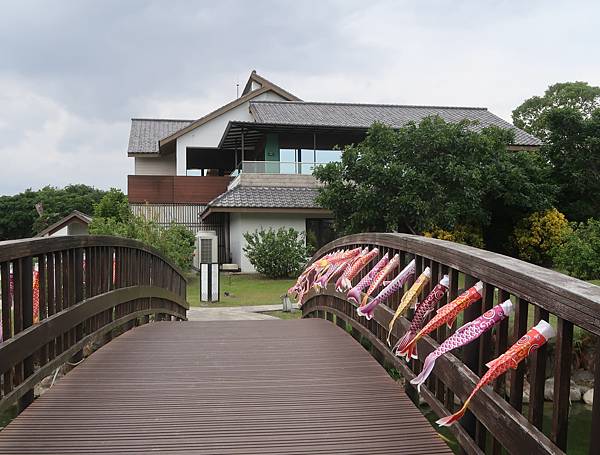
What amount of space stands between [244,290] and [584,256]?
936 centimetres

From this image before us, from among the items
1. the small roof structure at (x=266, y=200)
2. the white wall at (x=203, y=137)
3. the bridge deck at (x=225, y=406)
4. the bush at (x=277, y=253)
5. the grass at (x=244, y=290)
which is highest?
→ the white wall at (x=203, y=137)

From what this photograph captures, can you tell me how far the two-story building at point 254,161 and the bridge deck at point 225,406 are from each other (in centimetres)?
1570

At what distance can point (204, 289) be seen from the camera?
610 inches

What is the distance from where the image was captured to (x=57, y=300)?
412cm

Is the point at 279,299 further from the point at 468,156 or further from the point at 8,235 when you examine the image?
the point at 8,235

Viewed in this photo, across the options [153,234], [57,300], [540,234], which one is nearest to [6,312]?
[57,300]

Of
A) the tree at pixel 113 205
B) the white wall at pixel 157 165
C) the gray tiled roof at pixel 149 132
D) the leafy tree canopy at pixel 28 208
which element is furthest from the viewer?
the leafy tree canopy at pixel 28 208

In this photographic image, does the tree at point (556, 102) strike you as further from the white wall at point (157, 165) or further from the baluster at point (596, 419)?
the baluster at point (596, 419)

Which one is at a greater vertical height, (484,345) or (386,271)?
(386,271)

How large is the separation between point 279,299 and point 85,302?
36.5 ft

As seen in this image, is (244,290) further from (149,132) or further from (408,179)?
(149,132)

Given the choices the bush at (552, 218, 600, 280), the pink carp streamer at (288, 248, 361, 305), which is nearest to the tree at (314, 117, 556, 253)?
the bush at (552, 218, 600, 280)

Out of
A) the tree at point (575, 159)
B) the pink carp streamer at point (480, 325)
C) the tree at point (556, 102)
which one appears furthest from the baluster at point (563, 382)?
the tree at point (556, 102)

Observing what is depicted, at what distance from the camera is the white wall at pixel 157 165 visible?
30.9 metres
